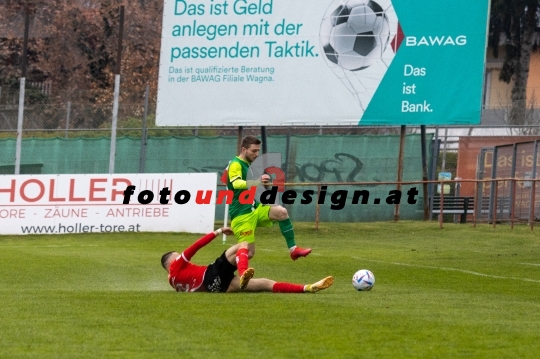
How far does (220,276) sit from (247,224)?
1273mm

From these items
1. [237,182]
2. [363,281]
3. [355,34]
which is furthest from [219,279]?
[355,34]

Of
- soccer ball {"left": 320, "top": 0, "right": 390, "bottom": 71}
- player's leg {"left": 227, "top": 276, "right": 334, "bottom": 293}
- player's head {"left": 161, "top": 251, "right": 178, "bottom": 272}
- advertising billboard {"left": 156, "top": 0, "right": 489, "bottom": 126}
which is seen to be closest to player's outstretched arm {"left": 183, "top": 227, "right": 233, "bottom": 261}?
player's head {"left": 161, "top": 251, "right": 178, "bottom": 272}

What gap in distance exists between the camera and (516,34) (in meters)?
48.7

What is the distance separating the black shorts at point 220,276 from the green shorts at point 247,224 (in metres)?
0.96

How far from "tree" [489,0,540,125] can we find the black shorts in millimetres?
33236

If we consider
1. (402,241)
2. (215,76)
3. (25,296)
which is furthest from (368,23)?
(25,296)

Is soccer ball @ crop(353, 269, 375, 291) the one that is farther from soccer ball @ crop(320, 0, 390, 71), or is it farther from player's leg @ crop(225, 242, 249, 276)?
soccer ball @ crop(320, 0, 390, 71)

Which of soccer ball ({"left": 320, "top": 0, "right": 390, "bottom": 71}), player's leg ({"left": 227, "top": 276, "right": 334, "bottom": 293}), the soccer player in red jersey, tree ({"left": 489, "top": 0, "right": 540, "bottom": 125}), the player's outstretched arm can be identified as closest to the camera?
the player's outstretched arm

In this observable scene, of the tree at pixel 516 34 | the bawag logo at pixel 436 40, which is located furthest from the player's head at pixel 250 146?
the tree at pixel 516 34

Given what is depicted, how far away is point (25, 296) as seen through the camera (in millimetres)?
12523

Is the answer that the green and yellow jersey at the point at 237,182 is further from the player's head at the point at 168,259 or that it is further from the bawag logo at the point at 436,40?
the bawag logo at the point at 436,40

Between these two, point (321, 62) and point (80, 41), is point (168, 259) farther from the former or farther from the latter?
point (80, 41)

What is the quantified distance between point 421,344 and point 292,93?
2245 cm

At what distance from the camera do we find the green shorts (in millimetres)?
13617
